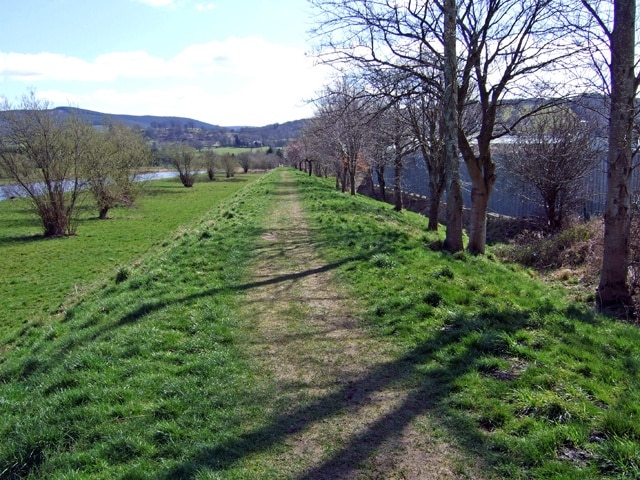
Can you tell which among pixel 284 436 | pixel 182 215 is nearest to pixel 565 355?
pixel 284 436

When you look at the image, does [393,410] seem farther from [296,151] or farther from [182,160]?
[296,151]

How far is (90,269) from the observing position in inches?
636

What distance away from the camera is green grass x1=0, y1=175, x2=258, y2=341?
41.0 ft

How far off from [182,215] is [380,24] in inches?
926

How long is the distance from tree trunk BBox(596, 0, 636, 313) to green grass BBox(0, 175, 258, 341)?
37.3 feet

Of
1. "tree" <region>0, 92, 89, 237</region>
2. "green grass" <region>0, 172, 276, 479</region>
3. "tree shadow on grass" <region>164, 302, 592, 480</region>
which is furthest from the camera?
"tree" <region>0, 92, 89, 237</region>

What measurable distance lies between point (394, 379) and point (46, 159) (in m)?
24.3

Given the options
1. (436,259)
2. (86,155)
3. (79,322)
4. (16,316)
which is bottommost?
(16,316)

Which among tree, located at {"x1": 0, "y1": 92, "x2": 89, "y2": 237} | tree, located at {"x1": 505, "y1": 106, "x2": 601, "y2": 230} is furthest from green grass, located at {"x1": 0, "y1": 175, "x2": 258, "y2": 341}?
tree, located at {"x1": 505, "y1": 106, "x2": 601, "y2": 230}

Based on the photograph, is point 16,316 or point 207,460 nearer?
point 207,460

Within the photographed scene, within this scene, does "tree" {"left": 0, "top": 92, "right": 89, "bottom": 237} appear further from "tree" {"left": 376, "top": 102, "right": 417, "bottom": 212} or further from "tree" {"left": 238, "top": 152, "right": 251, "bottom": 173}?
"tree" {"left": 238, "top": 152, "right": 251, "bottom": 173}

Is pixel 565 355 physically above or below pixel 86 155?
below

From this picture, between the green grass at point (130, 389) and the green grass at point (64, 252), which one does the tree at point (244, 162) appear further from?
the green grass at point (130, 389)

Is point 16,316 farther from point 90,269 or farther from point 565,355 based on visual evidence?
point 565,355
